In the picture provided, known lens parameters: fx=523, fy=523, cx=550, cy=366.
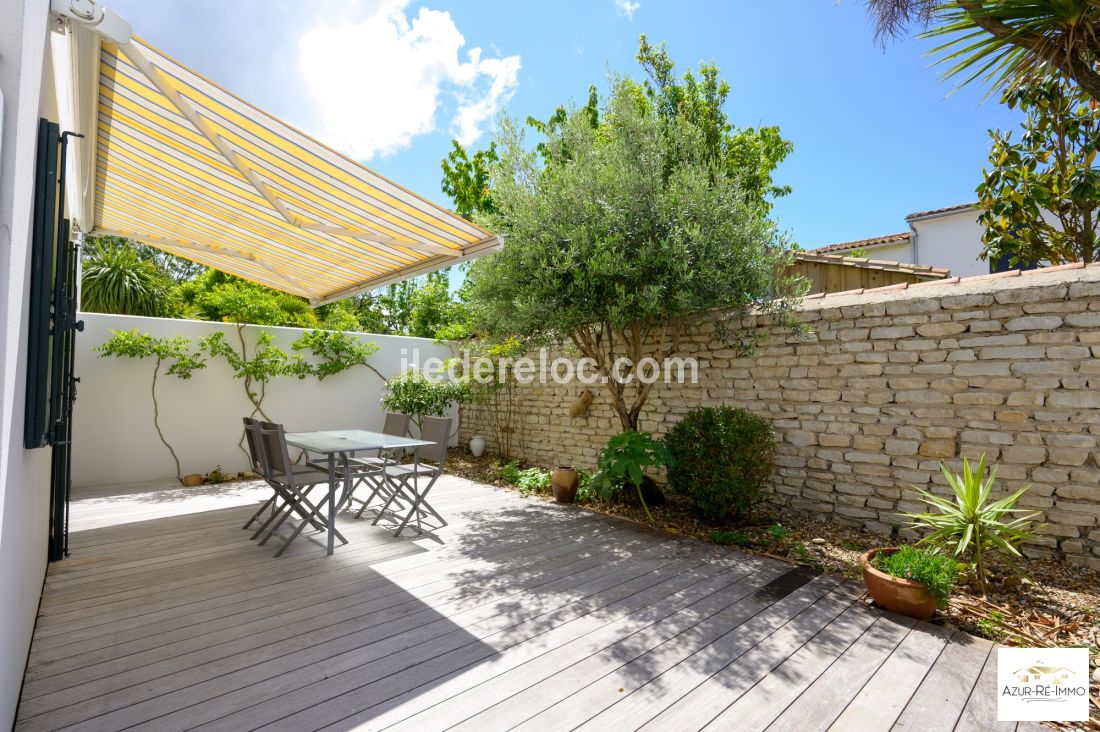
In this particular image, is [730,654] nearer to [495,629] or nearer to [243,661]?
[495,629]

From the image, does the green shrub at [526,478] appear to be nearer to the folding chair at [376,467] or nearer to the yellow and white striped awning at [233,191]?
the folding chair at [376,467]

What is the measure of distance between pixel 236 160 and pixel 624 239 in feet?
11.8

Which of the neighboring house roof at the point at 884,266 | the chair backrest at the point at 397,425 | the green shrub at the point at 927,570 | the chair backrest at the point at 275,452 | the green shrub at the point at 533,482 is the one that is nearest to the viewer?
the green shrub at the point at 927,570

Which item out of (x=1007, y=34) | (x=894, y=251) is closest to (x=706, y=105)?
(x=894, y=251)

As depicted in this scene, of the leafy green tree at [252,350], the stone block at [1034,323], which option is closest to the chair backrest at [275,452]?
the leafy green tree at [252,350]

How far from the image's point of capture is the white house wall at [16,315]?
1.36m

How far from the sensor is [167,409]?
7.61 meters

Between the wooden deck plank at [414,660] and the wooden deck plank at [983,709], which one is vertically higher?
the wooden deck plank at [414,660]

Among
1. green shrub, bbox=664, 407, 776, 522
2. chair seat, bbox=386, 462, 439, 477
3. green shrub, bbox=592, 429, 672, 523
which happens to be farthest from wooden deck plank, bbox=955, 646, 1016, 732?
chair seat, bbox=386, 462, 439, 477

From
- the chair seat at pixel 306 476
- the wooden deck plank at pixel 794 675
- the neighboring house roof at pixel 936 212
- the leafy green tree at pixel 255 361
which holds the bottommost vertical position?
the wooden deck plank at pixel 794 675

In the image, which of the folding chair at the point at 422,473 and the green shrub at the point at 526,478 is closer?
the folding chair at the point at 422,473

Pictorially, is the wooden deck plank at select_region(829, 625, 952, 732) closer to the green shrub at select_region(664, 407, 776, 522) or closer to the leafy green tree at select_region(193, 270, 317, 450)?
the green shrub at select_region(664, 407, 776, 522)

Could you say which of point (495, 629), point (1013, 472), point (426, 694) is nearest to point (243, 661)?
point (426, 694)

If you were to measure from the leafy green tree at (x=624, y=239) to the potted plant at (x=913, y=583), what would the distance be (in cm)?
283
